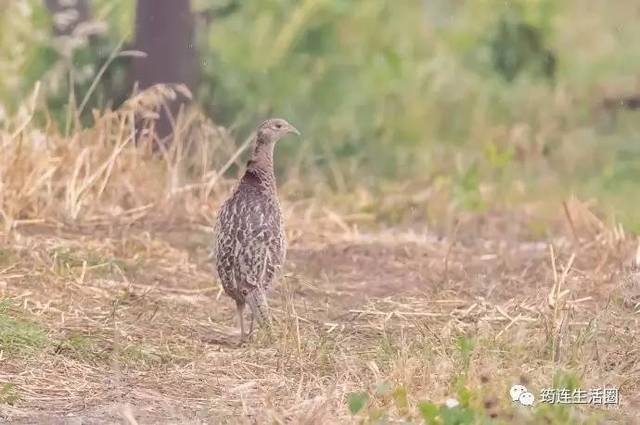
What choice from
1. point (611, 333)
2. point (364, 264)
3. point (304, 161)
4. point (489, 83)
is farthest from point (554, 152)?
point (611, 333)

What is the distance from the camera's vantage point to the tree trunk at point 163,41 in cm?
1091

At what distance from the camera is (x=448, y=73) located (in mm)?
13477

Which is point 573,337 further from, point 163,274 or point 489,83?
point 489,83

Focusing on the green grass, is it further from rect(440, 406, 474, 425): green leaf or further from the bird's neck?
rect(440, 406, 474, 425): green leaf

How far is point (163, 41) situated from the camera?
10961mm

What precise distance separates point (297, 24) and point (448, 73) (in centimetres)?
154

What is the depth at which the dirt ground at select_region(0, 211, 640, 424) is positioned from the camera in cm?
555

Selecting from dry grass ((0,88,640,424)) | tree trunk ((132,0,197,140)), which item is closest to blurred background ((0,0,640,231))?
tree trunk ((132,0,197,140))

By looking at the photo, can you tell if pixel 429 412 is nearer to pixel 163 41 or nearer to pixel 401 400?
pixel 401 400

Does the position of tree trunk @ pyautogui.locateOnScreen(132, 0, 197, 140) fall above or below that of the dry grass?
above

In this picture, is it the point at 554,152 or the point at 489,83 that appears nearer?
the point at 554,152

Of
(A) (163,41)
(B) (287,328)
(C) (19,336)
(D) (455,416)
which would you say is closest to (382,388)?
(D) (455,416)

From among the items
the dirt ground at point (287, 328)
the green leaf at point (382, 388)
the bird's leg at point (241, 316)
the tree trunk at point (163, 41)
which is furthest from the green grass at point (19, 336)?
the tree trunk at point (163, 41)

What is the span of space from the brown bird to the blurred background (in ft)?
8.44
